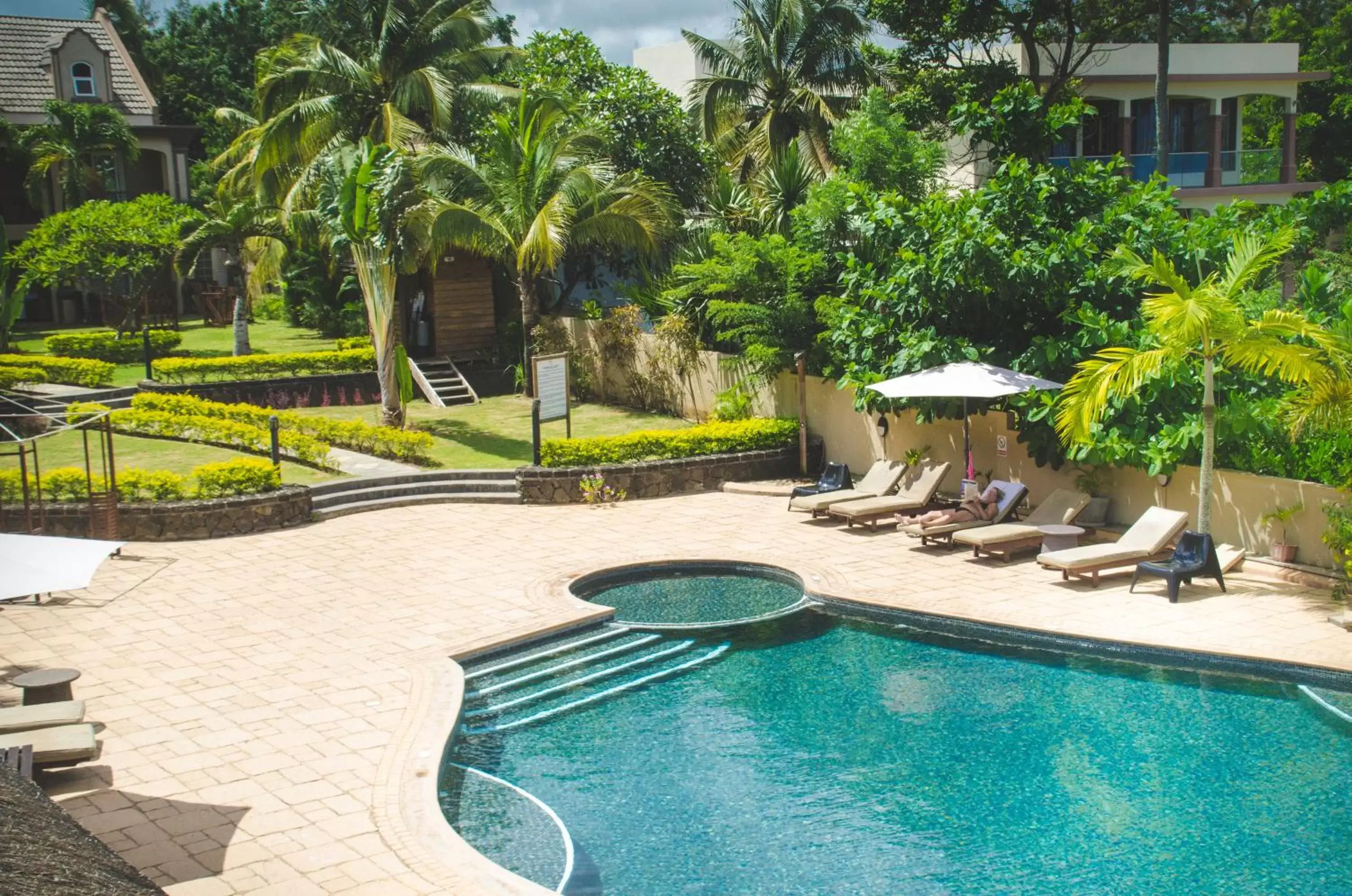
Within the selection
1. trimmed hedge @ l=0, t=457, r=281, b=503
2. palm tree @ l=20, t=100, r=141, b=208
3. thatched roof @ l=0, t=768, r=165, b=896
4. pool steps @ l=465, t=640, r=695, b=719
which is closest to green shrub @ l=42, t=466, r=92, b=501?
trimmed hedge @ l=0, t=457, r=281, b=503

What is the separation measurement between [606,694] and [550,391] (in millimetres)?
9822

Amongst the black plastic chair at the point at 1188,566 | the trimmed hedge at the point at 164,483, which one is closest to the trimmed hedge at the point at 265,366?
the trimmed hedge at the point at 164,483

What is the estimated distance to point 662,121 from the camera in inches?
1217

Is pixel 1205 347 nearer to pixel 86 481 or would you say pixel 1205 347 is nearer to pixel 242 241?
pixel 86 481

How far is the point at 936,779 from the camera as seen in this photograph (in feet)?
36.8

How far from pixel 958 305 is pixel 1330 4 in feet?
155

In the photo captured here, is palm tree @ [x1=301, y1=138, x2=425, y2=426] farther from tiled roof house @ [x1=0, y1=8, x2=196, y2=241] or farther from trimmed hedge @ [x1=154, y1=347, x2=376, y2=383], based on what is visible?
tiled roof house @ [x1=0, y1=8, x2=196, y2=241]

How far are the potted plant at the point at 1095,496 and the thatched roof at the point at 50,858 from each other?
14752mm

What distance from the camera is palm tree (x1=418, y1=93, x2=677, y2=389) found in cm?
2659

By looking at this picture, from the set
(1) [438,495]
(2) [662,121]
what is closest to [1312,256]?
(2) [662,121]

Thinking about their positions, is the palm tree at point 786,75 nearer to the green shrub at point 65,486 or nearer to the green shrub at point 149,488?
the green shrub at point 149,488

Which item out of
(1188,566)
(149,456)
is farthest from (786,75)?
(1188,566)

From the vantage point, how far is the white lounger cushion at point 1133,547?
15906 mm

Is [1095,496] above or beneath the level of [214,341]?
beneath
